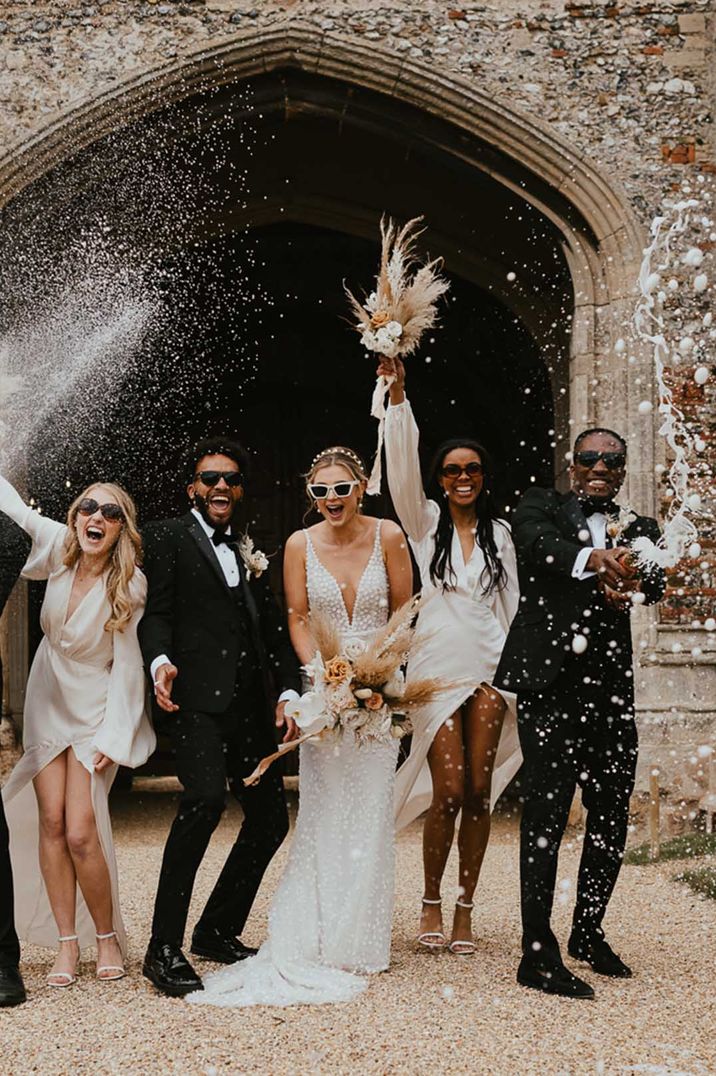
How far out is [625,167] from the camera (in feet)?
29.4

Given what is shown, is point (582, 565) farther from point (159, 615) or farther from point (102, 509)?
point (102, 509)

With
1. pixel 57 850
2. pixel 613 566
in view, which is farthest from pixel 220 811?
pixel 613 566

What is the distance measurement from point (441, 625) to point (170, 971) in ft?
5.48

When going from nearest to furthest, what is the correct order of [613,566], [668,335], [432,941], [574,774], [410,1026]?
1. [410,1026]
2. [613,566]
3. [574,774]
4. [432,941]
5. [668,335]

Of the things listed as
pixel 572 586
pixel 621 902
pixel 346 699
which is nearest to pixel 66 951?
pixel 346 699

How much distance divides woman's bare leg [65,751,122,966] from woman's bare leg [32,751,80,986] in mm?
47

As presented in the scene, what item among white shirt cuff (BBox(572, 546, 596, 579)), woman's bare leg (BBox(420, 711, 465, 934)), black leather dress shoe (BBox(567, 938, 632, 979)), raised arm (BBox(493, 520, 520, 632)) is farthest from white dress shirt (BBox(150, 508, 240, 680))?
black leather dress shoe (BBox(567, 938, 632, 979))

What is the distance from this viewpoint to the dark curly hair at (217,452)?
498 centimetres

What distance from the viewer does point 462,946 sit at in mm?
5039

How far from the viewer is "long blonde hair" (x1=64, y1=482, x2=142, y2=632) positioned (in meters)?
4.79

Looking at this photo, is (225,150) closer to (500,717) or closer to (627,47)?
(627,47)

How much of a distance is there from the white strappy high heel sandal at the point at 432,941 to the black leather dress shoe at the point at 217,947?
2.09 feet

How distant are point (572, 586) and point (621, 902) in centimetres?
247

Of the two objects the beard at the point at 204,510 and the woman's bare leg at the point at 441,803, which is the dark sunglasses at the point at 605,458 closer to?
the woman's bare leg at the point at 441,803
